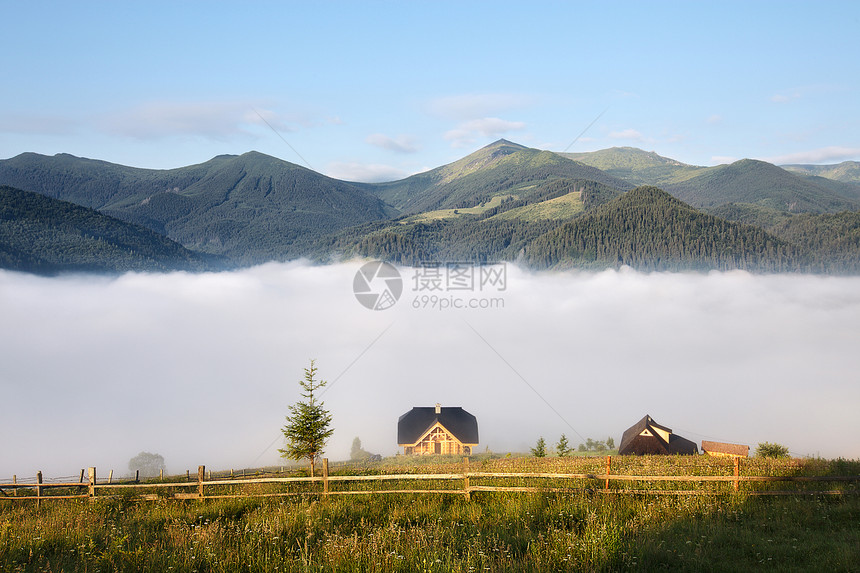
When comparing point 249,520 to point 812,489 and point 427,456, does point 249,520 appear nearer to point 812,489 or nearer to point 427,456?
point 812,489

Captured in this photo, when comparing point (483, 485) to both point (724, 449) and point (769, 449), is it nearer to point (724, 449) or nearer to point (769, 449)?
point (769, 449)

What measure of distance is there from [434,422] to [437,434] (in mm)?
1633

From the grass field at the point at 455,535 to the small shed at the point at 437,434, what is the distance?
58.0 m

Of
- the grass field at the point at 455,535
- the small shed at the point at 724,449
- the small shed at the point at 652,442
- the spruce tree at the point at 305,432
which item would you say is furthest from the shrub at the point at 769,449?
the spruce tree at the point at 305,432

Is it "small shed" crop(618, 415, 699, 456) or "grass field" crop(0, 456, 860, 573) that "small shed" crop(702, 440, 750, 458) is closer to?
"small shed" crop(618, 415, 699, 456)

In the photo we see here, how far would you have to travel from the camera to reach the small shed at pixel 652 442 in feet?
168

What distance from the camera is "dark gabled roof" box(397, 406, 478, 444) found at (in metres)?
72.3

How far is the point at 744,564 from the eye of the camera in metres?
9.70

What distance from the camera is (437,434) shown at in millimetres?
72125

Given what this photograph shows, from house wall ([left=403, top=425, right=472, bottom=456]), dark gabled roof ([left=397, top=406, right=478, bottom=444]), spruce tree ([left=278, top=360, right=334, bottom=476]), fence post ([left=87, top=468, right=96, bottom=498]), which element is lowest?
house wall ([left=403, top=425, right=472, bottom=456])

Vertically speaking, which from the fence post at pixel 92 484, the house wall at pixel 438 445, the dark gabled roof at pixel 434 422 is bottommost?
the house wall at pixel 438 445

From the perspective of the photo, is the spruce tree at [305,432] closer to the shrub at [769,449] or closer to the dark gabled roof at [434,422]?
the shrub at [769,449]

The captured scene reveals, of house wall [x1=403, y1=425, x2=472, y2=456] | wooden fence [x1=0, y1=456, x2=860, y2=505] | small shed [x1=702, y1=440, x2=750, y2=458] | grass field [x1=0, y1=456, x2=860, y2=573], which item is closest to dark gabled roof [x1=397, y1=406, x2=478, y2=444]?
house wall [x1=403, y1=425, x2=472, y2=456]

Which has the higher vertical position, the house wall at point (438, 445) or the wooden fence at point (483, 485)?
the wooden fence at point (483, 485)
